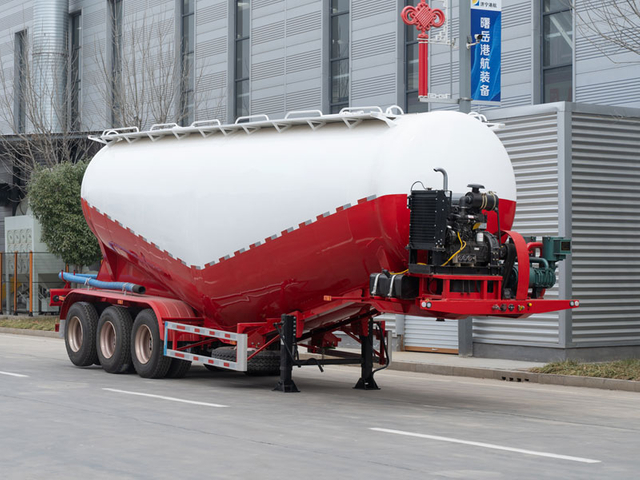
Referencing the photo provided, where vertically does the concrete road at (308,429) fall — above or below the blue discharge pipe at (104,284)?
below

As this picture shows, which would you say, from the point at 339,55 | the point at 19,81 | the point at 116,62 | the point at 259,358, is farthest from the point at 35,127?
the point at 259,358

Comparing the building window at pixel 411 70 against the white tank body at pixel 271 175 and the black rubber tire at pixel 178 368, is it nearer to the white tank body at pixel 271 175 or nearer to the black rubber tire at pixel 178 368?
the white tank body at pixel 271 175

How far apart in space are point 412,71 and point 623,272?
983 centimetres

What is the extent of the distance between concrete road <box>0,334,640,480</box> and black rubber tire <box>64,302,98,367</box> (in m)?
1.30

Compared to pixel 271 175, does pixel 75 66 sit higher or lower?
higher

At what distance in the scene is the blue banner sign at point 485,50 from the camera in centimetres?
1961

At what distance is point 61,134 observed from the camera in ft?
118

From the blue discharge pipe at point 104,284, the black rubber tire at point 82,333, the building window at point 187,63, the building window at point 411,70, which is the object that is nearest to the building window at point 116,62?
the building window at point 187,63

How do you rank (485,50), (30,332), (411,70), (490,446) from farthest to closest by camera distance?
(30,332)
(411,70)
(485,50)
(490,446)

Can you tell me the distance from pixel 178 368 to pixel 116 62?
23572 millimetres

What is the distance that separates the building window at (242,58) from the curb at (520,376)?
15.9 meters

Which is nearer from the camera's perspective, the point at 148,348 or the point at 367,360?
the point at 367,360

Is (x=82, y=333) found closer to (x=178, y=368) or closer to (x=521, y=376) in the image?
(x=178, y=368)

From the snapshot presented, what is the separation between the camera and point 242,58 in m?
33.7
